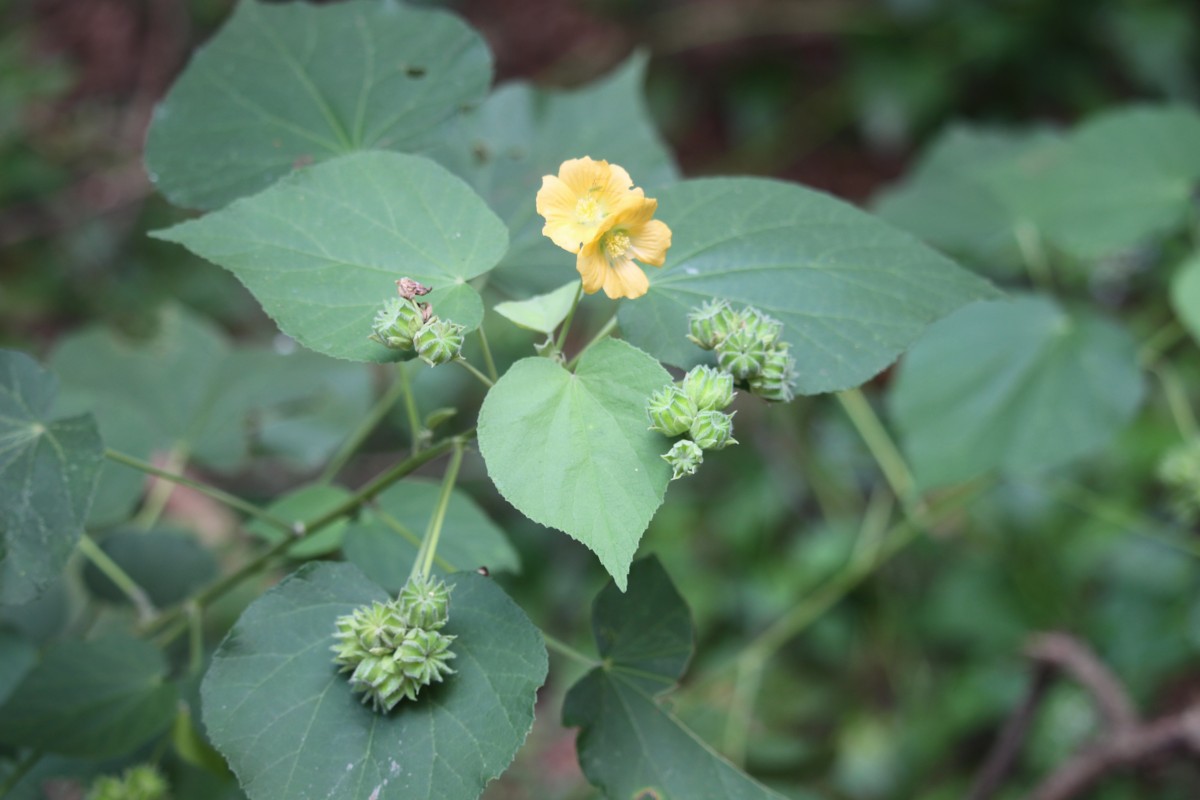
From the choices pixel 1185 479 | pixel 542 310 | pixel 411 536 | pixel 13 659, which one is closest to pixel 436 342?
pixel 542 310

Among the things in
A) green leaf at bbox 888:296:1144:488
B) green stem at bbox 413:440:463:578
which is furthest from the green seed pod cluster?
green leaf at bbox 888:296:1144:488

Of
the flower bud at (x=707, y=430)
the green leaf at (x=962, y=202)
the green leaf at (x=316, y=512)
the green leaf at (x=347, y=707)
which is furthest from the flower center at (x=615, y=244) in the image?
the green leaf at (x=962, y=202)

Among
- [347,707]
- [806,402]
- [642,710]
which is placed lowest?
[806,402]

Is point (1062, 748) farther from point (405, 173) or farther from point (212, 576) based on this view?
point (405, 173)

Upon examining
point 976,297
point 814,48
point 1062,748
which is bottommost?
point 1062,748

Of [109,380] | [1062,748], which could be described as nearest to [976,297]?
[109,380]

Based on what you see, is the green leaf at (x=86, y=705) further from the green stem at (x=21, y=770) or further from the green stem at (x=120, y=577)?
the green stem at (x=120, y=577)

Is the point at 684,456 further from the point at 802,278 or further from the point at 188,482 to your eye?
the point at 188,482
